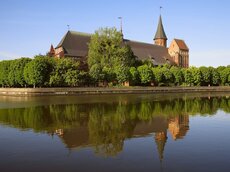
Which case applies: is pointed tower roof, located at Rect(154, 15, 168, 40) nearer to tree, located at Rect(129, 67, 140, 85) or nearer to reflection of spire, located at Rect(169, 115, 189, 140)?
tree, located at Rect(129, 67, 140, 85)

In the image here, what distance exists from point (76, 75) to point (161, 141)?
174 feet

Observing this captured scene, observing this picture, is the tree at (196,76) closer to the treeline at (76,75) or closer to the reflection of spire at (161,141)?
the treeline at (76,75)

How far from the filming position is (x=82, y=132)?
65.4 ft

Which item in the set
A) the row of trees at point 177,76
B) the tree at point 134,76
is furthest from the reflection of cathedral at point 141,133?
the row of trees at point 177,76

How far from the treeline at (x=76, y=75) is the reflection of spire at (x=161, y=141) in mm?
49670

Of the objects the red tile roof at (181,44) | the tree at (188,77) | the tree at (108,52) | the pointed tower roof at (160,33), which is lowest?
the tree at (188,77)

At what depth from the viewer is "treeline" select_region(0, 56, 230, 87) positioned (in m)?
67.4

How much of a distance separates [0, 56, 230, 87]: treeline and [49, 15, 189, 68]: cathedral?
38.8ft

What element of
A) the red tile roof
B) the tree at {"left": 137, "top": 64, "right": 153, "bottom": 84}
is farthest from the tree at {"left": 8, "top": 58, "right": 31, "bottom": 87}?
the red tile roof

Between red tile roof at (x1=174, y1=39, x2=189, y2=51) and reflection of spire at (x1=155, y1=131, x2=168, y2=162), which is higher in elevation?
red tile roof at (x1=174, y1=39, x2=189, y2=51)

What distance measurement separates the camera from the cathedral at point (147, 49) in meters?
97.0

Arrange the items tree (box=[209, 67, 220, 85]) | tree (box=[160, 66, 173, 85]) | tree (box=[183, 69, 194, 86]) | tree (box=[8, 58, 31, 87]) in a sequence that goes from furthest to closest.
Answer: tree (box=[209, 67, 220, 85]), tree (box=[183, 69, 194, 86]), tree (box=[160, 66, 173, 85]), tree (box=[8, 58, 31, 87])

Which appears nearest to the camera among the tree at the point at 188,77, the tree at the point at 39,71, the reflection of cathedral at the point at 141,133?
the reflection of cathedral at the point at 141,133

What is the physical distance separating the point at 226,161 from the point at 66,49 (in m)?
86.5
